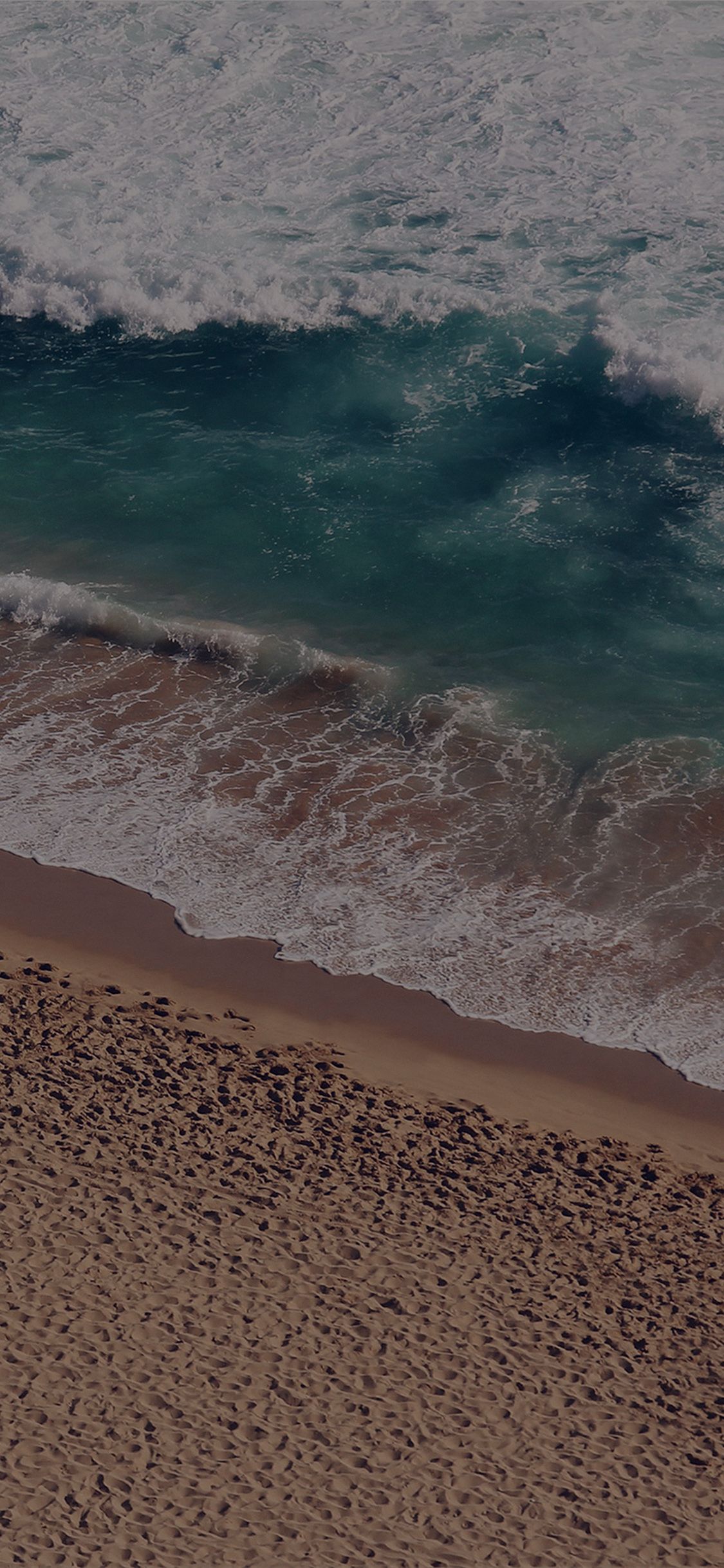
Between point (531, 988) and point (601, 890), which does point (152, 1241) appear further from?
point (601, 890)

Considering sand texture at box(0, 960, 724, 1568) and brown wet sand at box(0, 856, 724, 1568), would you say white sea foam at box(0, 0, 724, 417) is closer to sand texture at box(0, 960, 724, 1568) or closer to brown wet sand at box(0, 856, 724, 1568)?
brown wet sand at box(0, 856, 724, 1568)

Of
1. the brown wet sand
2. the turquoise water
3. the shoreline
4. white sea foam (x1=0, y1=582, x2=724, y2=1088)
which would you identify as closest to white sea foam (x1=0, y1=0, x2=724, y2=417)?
the turquoise water

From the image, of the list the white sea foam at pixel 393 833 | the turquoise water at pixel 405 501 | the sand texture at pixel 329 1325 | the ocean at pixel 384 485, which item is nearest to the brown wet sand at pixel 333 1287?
the sand texture at pixel 329 1325

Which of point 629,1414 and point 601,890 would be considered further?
point 601,890

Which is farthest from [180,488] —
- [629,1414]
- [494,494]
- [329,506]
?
[629,1414]

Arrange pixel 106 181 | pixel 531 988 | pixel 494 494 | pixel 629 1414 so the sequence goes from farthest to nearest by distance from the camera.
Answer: pixel 106 181
pixel 494 494
pixel 531 988
pixel 629 1414

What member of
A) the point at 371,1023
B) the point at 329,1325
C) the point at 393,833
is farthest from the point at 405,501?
the point at 329,1325
